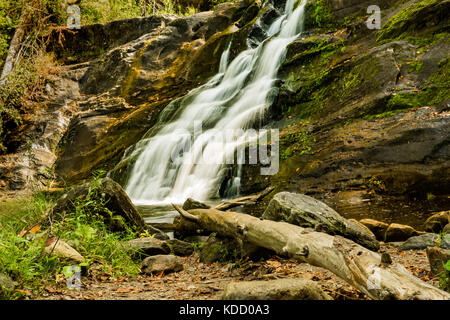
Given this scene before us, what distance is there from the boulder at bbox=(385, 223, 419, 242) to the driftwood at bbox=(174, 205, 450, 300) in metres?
2.14

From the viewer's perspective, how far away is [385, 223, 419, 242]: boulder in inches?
169

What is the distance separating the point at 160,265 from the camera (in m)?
3.63

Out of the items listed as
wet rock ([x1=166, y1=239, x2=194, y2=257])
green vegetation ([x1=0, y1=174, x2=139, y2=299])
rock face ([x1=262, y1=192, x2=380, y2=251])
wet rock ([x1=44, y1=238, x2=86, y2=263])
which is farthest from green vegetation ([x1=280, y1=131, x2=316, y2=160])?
wet rock ([x1=44, y1=238, x2=86, y2=263])

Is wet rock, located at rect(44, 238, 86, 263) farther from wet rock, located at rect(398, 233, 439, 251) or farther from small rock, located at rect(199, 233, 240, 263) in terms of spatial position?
wet rock, located at rect(398, 233, 439, 251)

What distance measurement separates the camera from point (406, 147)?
5.77 meters

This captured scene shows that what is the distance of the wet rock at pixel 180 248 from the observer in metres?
4.42

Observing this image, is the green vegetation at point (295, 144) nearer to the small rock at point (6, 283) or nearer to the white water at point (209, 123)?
the white water at point (209, 123)

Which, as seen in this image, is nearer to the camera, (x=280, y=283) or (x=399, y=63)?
(x=280, y=283)

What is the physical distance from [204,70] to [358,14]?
21.6 feet

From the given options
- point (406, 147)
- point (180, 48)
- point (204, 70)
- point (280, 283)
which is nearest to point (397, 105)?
point (406, 147)

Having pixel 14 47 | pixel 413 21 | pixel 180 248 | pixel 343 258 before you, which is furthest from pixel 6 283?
pixel 14 47

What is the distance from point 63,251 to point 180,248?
1.66 meters

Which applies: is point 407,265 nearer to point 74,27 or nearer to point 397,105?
point 397,105

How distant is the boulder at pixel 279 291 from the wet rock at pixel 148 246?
2219 mm
